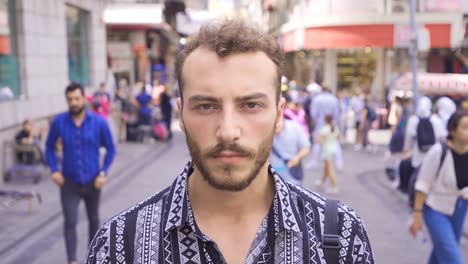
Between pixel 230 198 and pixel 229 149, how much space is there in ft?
0.67

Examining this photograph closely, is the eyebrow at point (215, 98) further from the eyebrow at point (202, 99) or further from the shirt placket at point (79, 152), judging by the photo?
the shirt placket at point (79, 152)

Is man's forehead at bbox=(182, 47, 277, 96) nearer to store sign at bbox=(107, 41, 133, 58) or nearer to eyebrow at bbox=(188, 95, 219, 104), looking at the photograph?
eyebrow at bbox=(188, 95, 219, 104)

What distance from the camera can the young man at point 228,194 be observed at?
1750mm

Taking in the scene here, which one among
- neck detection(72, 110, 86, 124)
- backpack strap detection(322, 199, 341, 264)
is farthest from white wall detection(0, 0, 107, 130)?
backpack strap detection(322, 199, 341, 264)

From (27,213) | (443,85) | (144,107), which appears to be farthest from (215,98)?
(144,107)

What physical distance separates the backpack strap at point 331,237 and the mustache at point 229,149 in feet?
1.12

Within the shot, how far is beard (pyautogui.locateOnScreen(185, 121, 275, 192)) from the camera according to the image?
175cm

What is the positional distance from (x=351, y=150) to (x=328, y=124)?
5945mm

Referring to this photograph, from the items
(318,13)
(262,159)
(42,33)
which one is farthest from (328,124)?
(318,13)

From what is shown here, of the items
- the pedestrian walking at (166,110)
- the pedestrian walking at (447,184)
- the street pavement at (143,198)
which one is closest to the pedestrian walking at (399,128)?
the street pavement at (143,198)

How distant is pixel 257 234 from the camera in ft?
5.97

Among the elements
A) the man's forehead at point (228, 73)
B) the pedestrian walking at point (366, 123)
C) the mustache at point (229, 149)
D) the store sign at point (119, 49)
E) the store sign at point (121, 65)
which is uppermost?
the store sign at point (119, 49)

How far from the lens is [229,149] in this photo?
1.74 metres

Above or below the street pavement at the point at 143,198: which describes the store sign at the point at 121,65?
above
